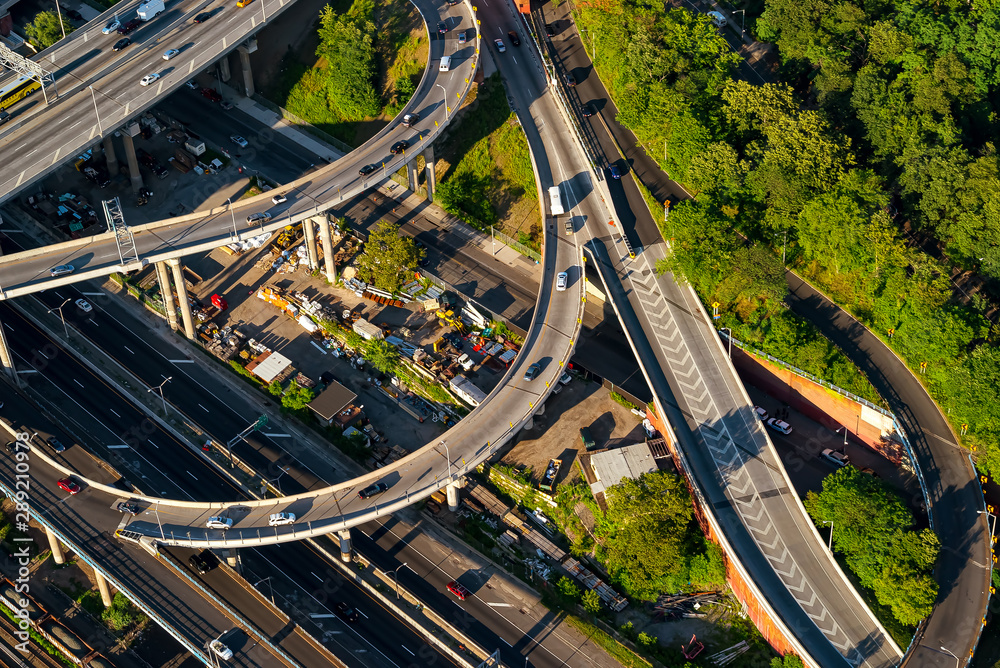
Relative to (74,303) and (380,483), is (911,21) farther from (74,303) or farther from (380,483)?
(74,303)

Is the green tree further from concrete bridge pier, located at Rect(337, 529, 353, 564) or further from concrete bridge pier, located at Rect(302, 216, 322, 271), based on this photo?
concrete bridge pier, located at Rect(337, 529, 353, 564)

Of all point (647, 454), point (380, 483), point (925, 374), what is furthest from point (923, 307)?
point (380, 483)

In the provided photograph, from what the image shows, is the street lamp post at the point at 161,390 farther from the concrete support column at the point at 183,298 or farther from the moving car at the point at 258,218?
the moving car at the point at 258,218

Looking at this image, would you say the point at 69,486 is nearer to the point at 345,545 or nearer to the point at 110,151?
the point at 345,545

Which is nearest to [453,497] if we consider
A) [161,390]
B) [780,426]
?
[780,426]

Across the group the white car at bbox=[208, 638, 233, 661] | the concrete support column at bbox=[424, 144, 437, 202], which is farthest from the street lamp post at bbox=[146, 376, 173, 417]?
the concrete support column at bbox=[424, 144, 437, 202]

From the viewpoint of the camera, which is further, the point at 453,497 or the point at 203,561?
the point at 453,497
